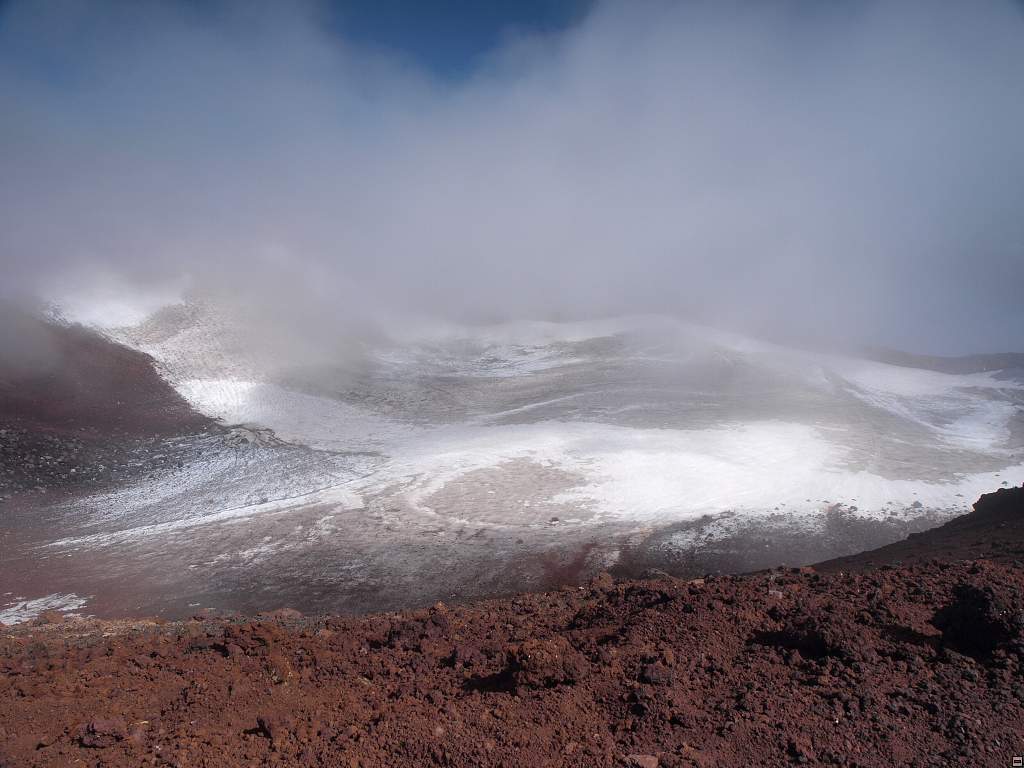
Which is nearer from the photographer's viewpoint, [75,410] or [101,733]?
[101,733]

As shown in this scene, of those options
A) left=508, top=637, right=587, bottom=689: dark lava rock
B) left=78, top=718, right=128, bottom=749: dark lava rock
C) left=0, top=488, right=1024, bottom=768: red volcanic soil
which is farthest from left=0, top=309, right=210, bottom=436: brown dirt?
left=508, top=637, right=587, bottom=689: dark lava rock

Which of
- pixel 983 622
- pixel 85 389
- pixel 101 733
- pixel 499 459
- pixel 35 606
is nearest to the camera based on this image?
pixel 101 733

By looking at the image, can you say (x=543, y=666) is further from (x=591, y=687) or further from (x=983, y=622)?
(x=983, y=622)

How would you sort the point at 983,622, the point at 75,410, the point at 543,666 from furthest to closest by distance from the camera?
the point at 75,410, the point at 983,622, the point at 543,666

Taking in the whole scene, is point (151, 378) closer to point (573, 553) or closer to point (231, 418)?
point (231, 418)

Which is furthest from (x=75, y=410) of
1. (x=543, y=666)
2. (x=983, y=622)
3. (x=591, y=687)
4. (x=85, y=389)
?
(x=983, y=622)

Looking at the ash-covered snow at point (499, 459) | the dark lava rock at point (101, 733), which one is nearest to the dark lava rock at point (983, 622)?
the dark lava rock at point (101, 733)

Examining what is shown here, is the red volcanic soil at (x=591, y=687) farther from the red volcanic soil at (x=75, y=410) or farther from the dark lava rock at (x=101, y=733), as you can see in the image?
the red volcanic soil at (x=75, y=410)

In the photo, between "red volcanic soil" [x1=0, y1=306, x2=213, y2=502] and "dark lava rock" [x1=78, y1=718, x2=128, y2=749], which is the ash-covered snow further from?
"dark lava rock" [x1=78, y1=718, x2=128, y2=749]

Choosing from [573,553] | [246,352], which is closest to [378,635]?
[573,553]

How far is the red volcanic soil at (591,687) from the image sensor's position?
Answer: 12.3 feet

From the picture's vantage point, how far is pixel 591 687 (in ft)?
14.7

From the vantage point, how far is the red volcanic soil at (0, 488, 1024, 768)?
376 cm

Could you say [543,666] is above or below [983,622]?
below
